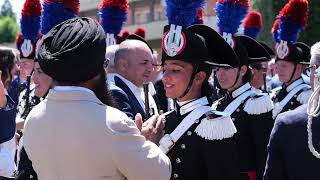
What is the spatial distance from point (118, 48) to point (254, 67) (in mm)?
2432

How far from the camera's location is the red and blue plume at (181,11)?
3309 millimetres

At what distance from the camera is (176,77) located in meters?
3.17

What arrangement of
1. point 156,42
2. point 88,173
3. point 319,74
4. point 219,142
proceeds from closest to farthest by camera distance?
point 88,173
point 319,74
point 219,142
point 156,42

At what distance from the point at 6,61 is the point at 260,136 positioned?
2382 mm

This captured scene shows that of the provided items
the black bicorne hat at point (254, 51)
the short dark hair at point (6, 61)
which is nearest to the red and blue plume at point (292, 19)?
the black bicorne hat at point (254, 51)

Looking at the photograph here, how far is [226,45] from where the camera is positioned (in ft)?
11.0

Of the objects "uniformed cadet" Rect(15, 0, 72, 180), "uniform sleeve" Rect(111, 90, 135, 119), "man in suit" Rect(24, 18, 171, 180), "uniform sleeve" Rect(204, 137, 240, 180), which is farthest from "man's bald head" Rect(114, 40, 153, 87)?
"man in suit" Rect(24, 18, 171, 180)

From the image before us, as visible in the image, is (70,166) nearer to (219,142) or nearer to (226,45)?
(219,142)

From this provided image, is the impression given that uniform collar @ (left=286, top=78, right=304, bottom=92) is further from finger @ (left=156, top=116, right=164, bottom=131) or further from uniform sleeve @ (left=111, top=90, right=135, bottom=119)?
finger @ (left=156, top=116, right=164, bottom=131)

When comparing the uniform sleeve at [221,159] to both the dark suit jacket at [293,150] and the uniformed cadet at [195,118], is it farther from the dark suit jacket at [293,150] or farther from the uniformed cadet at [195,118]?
the dark suit jacket at [293,150]

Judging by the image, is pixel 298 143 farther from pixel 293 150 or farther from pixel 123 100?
pixel 123 100

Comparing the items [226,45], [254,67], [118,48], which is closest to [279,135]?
[226,45]

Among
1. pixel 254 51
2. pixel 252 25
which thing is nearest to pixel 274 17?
pixel 252 25

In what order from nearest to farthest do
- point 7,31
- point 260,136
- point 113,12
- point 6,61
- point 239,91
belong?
point 260,136, point 239,91, point 6,61, point 113,12, point 7,31
